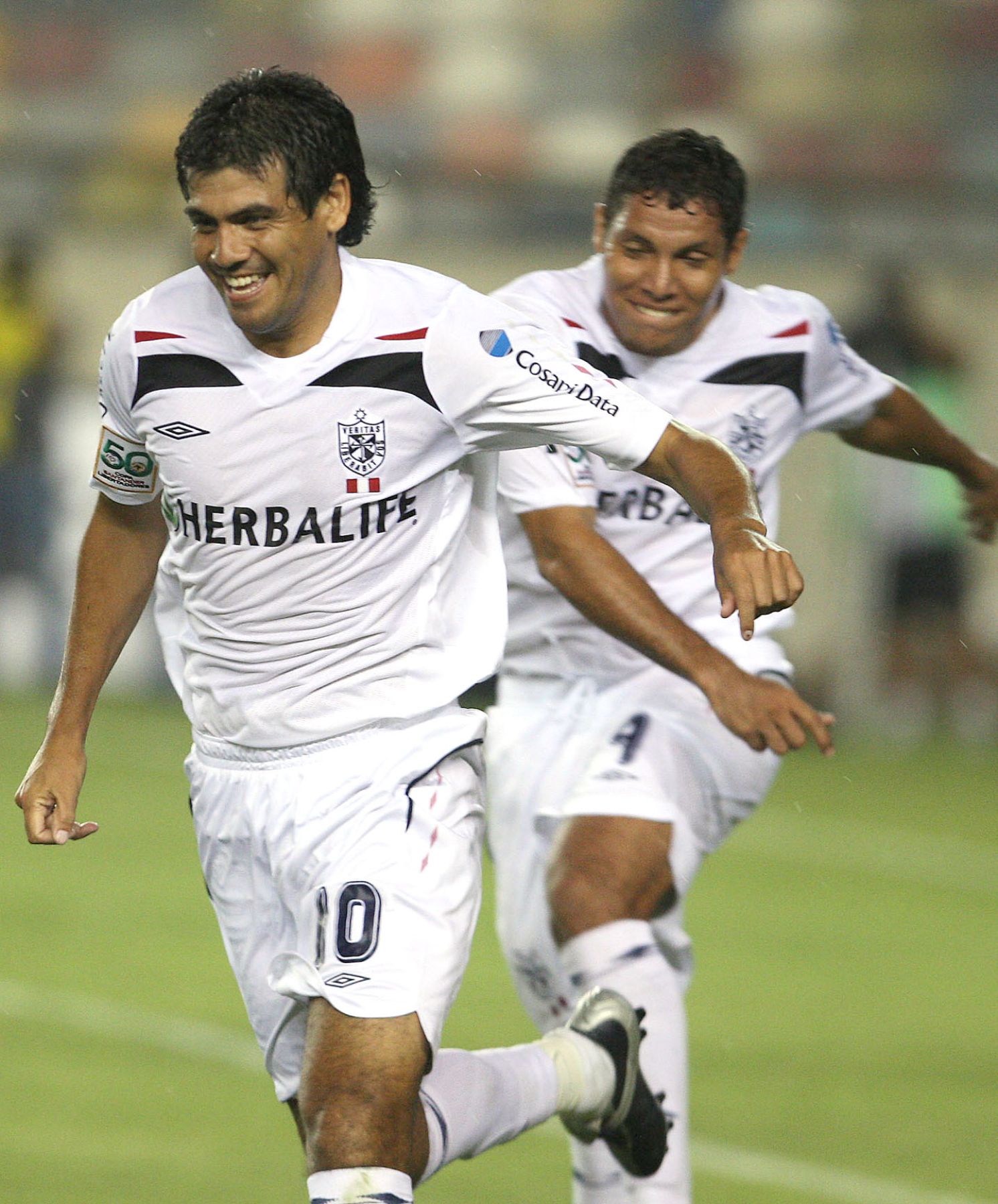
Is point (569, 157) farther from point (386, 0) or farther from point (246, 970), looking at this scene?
point (246, 970)

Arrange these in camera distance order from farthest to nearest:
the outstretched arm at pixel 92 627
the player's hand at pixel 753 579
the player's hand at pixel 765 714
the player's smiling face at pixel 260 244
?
the player's hand at pixel 765 714 → the outstretched arm at pixel 92 627 → the player's smiling face at pixel 260 244 → the player's hand at pixel 753 579

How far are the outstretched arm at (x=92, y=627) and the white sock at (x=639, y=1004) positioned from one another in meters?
1.12

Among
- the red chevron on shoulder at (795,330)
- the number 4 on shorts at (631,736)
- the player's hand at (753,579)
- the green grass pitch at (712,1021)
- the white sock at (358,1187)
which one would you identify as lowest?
the green grass pitch at (712,1021)

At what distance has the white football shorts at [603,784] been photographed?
4820 mm

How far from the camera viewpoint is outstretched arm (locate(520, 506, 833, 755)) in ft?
14.0

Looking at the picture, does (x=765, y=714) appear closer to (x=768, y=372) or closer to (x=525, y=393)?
(x=525, y=393)

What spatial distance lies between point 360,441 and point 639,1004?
1.40 meters

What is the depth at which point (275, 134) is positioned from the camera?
12.3ft

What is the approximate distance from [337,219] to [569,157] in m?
13.5

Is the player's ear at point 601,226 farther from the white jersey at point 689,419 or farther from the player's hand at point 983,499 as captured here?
the player's hand at point 983,499

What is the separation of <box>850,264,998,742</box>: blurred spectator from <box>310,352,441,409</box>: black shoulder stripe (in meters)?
9.43

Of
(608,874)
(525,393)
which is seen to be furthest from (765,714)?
(525,393)

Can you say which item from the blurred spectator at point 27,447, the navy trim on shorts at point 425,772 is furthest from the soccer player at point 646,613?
the blurred spectator at point 27,447

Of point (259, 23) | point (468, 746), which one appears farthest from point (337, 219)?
point (259, 23)
